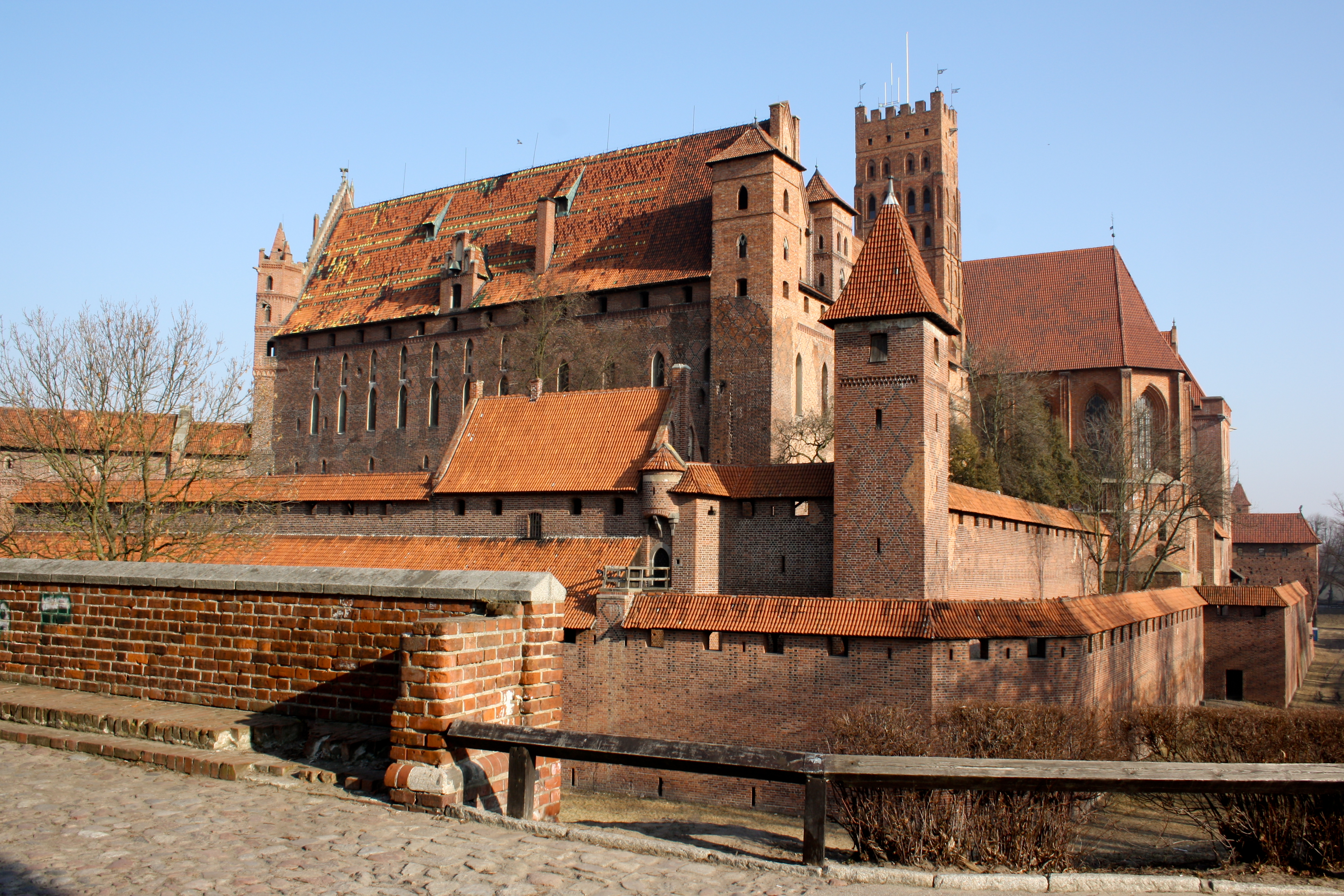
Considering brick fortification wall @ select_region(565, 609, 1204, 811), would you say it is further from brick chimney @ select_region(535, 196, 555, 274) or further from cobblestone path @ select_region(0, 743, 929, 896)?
brick chimney @ select_region(535, 196, 555, 274)

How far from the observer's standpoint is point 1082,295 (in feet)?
159

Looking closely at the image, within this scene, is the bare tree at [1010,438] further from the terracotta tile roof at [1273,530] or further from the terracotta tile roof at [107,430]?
the terracotta tile roof at [1273,530]

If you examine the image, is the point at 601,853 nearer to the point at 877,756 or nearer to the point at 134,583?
the point at 877,756

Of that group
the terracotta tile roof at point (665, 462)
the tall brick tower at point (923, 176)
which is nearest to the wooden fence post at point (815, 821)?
the terracotta tile roof at point (665, 462)

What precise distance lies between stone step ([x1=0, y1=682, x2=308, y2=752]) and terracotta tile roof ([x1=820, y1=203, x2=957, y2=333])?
56.9ft

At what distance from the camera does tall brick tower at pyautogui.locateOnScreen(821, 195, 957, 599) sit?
21641mm

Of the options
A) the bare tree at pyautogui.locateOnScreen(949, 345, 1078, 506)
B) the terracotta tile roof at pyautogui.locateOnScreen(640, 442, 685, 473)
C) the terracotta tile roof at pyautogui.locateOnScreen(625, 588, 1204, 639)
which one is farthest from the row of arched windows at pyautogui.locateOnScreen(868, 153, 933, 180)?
the terracotta tile roof at pyautogui.locateOnScreen(625, 588, 1204, 639)

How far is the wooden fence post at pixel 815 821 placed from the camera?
15.6 ft

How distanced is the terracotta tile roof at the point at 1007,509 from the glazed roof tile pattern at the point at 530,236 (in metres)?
12.6

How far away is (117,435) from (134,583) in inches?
749

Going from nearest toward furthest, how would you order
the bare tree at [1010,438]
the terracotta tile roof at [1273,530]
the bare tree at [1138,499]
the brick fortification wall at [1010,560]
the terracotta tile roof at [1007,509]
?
1. the brick fortification wall at [1010,560]
2. the terracotta tile roof at [1007,509]
3. the bare tree at [1010,438]
4. the bare tree at [1138,499]
5. the terracotta tile roof at [1273,530]

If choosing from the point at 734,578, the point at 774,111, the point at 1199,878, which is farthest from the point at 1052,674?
the point at 774,111

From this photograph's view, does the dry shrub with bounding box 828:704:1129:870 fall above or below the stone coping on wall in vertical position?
below

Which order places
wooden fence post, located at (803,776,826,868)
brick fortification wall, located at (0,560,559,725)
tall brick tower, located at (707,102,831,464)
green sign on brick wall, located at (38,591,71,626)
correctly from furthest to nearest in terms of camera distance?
tall brick tower, located at (707,102,831,464), green sign on brick wall, located at (38,591,71,626), brick fortification wall, located at (0,560,559,725), wooden fence post, located at (803,776,826,868)
